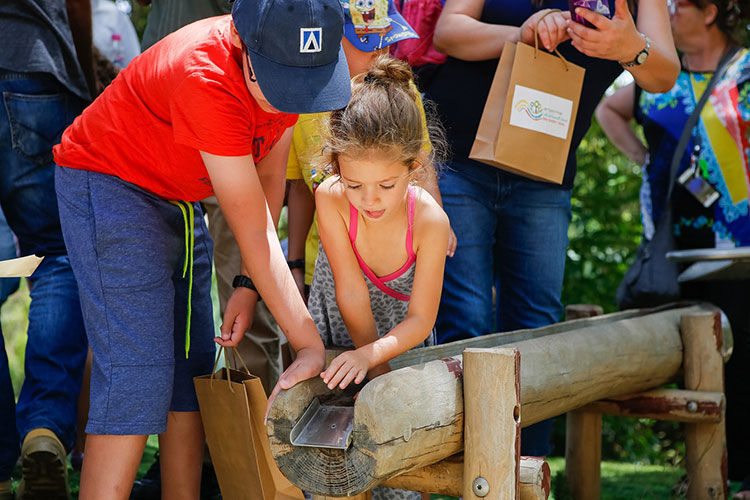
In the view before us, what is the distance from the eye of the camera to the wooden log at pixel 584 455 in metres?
3.48

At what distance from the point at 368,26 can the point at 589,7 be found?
690 millimetres

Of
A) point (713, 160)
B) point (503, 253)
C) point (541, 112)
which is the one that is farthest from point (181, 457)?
point (713, 160)

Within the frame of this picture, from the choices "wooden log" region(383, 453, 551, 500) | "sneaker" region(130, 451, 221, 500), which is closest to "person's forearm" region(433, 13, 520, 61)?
"wooden log" region(383, 453, 551, 500)

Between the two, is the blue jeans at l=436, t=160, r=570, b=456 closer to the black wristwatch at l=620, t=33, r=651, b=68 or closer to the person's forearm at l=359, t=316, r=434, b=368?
the black wristwatch at l=620, t=33, r=651, b=68

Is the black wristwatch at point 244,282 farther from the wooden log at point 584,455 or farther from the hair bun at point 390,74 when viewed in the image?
the wooden log at point 584,455

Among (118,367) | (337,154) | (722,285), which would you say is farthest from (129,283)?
(722,285)

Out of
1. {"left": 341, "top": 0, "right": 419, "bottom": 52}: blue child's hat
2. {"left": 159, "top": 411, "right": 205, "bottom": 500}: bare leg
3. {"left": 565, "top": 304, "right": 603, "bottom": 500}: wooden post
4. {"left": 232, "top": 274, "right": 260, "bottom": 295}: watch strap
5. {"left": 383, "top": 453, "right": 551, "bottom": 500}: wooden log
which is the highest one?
{"left": 341, "top": 0, "right": 419, "bottom": 52}: blue child's hat

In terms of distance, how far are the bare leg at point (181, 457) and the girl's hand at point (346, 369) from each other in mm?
623

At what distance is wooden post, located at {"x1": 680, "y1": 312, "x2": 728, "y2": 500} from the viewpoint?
329 centimetres

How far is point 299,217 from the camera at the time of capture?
3.10 m

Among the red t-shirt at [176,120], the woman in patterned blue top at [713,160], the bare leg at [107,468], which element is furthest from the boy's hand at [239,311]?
the woman in patterned blue top at [713,160]

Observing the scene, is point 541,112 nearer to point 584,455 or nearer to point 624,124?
point 584,455

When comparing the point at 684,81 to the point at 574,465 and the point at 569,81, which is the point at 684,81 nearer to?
the point at 569,81

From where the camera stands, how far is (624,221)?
5.92 m
